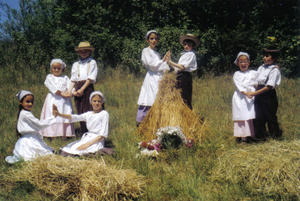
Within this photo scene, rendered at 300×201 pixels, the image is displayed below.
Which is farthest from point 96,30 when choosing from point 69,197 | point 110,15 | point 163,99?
point 69,197

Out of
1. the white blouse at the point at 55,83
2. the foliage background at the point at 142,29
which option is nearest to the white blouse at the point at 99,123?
the white blouse at the point at 55,83

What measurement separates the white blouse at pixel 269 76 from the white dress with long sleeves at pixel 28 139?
140 inches

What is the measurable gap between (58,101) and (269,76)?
13.2ft

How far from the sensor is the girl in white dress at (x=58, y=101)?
19.7 feet

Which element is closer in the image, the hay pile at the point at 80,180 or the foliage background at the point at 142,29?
the hay pile at the point at 80,180

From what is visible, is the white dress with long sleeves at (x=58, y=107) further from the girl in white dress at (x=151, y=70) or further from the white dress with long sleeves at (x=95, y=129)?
the girl in white dress at (x=151, y=70)

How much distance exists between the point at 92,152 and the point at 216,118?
320 cm

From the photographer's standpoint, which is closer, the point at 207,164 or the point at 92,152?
the point at 207,164

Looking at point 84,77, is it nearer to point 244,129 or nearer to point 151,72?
point 151,72

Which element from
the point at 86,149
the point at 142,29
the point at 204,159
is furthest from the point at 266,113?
the point at 142,29

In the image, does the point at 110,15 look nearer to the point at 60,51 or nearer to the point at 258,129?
the point at 60,51

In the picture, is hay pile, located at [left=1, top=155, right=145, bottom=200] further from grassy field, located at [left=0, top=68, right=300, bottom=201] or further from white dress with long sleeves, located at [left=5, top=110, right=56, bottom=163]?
white dress with long sleeves, located at [left=5, top=110, right=56, bottom=163]

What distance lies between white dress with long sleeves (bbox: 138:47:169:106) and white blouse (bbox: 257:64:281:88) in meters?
1.70

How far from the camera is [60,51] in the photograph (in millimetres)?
13539
